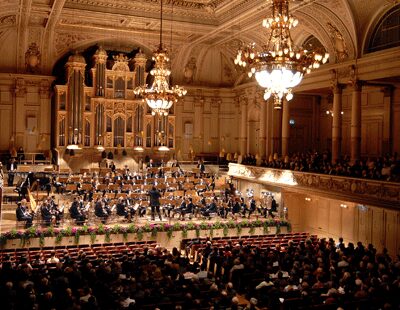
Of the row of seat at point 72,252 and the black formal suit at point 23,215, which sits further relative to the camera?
the black formal suit at point 23,215

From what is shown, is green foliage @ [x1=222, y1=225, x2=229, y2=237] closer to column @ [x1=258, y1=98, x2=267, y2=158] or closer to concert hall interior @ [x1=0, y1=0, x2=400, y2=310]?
concert hall interior @ [x1=0, y1=0, x2=400, y2=310]

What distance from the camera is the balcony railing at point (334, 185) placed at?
15.2 meters

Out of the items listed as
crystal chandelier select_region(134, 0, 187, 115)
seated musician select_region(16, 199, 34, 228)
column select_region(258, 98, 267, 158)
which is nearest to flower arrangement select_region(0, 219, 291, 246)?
seated musician select_region(16, 199, 34, 228)

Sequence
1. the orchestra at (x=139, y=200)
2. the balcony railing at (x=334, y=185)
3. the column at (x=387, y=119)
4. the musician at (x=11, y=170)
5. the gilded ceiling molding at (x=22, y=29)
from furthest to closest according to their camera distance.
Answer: the column at (x=387, y=119), the musician at (x=11, y=170), the gilded ceiling molding at (x=22, y=29), the orchestra at (x=139, y=200), the balcony railing at (x=334, y=185)

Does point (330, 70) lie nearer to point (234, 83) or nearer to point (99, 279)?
point (234, 83)

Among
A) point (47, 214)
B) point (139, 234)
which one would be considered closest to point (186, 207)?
point (139, 234)

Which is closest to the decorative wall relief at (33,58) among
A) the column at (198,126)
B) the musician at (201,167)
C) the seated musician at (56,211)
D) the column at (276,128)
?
the column at (198,126)

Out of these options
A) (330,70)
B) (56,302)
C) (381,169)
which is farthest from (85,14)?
(56,302)

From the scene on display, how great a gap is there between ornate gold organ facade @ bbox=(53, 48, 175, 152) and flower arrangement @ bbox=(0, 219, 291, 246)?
809 cm

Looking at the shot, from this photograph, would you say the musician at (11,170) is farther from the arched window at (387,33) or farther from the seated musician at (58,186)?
the arched window at (387,33)

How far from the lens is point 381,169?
1642cm

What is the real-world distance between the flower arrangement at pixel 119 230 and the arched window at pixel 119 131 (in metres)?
9.02

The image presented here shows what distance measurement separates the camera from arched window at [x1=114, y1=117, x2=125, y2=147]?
84.6 feet

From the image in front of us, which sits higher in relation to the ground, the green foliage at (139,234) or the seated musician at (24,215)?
the seated musician at (24,215)
